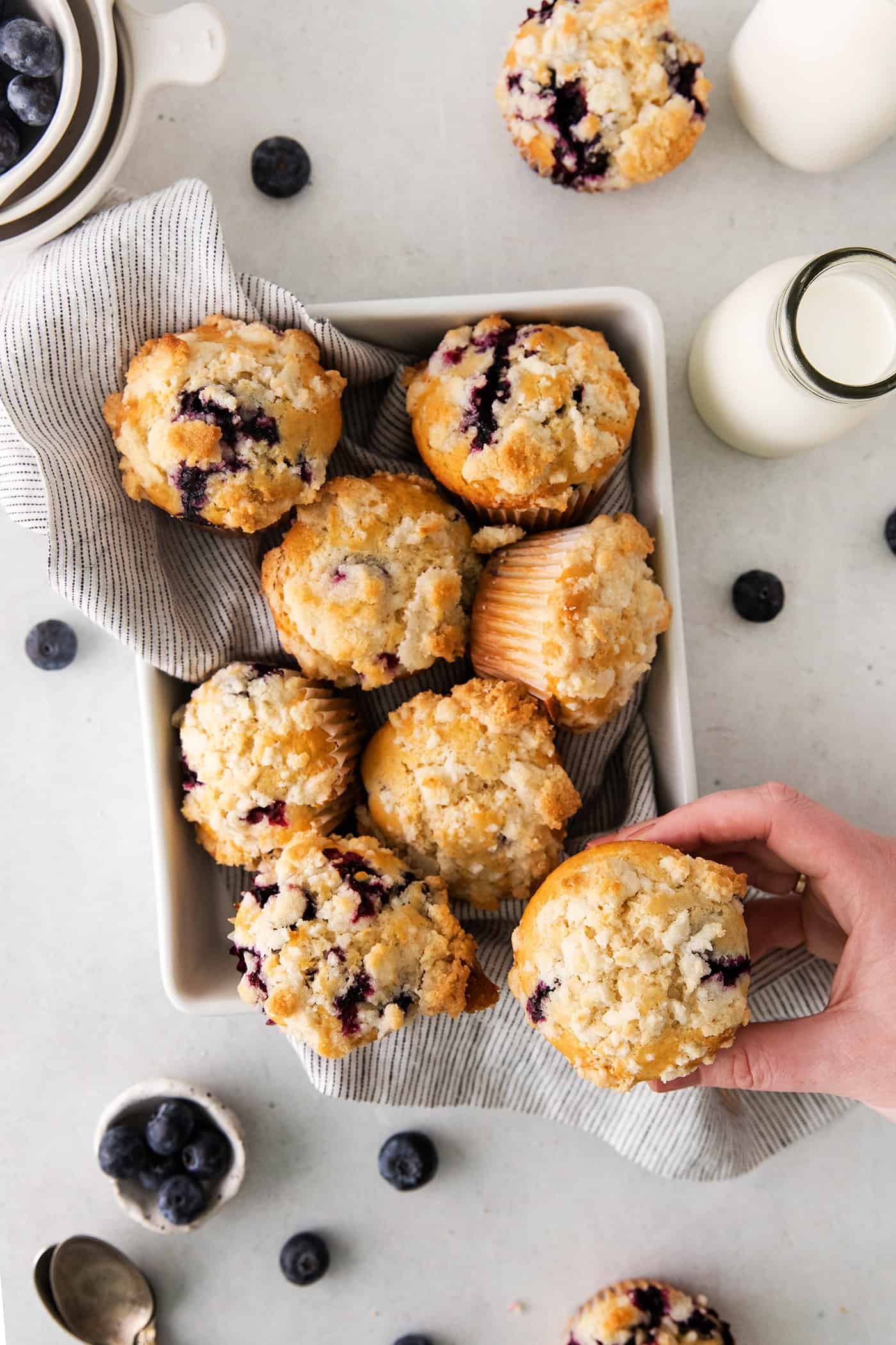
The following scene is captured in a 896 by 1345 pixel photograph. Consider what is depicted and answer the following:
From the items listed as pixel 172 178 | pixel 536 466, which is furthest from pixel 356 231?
pixel 536 466

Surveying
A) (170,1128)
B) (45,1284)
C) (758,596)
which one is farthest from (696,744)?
(45,1284)

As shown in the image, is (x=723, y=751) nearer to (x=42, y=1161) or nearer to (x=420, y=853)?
(x=420, y=853)

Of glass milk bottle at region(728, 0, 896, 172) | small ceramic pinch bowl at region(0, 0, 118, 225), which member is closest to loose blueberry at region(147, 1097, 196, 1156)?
small ceramic pinch bowl at region(0, 0, 118, 225)

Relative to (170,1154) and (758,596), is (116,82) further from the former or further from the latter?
(170,1154)

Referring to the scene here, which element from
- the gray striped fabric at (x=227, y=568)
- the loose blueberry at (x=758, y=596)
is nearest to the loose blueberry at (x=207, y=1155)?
the gray striped fabric at (x=227, y=568)

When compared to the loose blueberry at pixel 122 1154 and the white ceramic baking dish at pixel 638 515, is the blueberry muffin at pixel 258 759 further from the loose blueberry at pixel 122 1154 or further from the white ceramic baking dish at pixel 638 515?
the loose blueberry at pixel 122 1154

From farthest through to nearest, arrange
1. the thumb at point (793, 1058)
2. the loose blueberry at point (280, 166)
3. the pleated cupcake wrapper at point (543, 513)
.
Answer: the loose blueberry at point (280, 166)
the pleated cupcake wrapper at point (543, 513)
the thumb at point (793, 1058)

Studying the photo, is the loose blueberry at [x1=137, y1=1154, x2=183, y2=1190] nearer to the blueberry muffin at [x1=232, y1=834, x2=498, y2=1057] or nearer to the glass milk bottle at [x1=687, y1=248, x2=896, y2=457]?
the blueberry muffin at [x1=232, y1=834, x2=498, y2=1057]
